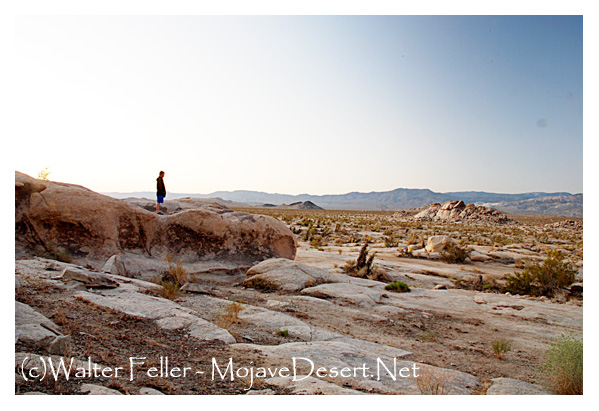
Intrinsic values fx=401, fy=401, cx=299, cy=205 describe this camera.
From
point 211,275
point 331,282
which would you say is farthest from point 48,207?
point 331,282

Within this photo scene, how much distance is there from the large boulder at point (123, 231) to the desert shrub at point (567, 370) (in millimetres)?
7253

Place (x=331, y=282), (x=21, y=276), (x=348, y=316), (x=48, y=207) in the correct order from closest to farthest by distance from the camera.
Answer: (x=21, y=276)
(x=348, y=316)
(x=48, y=207)
(x=331, y=282)

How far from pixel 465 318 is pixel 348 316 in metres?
2.38

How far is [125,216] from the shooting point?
925cm

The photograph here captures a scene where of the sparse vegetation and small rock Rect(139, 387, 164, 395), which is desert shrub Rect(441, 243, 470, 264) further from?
small rock Rect(139, 387, 164, 395)

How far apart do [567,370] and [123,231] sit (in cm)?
850

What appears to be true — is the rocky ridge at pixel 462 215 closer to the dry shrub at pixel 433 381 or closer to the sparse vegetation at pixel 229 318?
the sparse vegetation at pixel 229 318

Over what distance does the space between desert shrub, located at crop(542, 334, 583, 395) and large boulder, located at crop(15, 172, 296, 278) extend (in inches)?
286

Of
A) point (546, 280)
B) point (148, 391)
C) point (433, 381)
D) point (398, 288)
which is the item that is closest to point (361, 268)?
point (398, 288)

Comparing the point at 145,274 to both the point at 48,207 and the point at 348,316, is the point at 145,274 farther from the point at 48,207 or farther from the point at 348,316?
the point at 348,316

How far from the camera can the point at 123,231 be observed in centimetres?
913

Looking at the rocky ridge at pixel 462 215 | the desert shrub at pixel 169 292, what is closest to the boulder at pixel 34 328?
the desert shrub at pixel 169 292

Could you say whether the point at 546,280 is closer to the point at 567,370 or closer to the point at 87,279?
the point at 567,370

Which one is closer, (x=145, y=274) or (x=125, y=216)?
(x=145, y=274)
